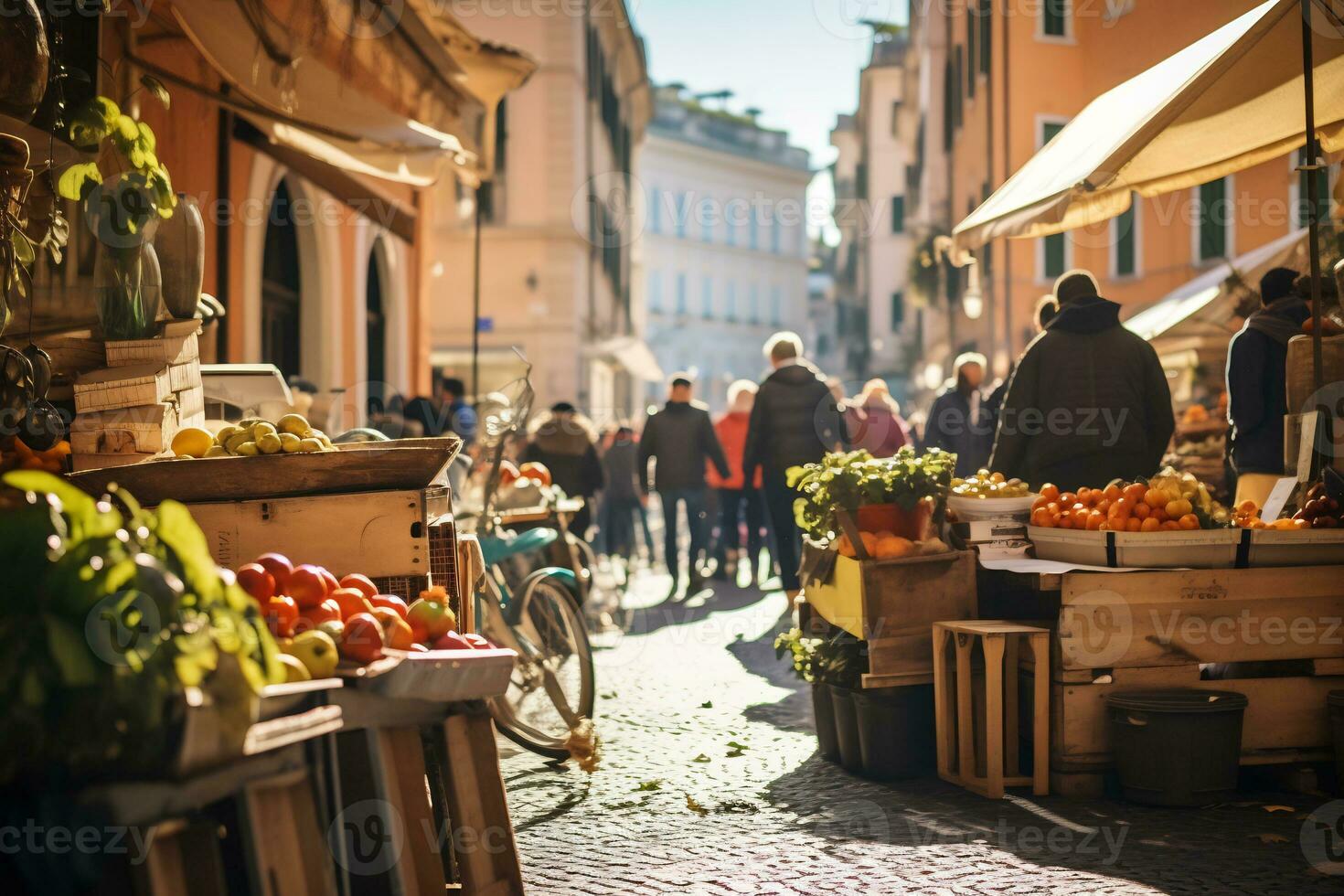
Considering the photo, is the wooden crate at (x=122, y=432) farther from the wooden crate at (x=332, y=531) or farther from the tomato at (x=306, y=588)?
the tomato at (x=306, y=588)

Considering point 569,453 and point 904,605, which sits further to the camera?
point 569,453

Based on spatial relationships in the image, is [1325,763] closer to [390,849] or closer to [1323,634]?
[1323,634]

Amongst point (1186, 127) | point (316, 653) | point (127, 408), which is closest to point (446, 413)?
point (1186, 127)

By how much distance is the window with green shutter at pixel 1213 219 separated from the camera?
75.3 ft

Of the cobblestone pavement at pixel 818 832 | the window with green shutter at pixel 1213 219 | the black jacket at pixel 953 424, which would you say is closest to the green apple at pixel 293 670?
the cobblestone pavement at pixel 818 832

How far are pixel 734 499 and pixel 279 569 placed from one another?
1194 centimetres

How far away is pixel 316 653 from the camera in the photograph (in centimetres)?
346

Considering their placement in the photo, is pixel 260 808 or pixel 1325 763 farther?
pixel 1325 763

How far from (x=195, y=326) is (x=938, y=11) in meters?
35.0

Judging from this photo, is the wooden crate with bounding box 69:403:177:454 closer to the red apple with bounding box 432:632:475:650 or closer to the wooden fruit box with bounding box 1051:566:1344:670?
the red apple with bounding box 432:632:475:650

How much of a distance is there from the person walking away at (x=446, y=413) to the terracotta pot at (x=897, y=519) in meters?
6.00

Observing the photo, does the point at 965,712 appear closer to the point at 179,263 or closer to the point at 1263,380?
the point at 1263,380

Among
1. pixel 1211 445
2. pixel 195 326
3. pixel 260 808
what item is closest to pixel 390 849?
pixel 260 808

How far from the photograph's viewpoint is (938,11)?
38781 mm
